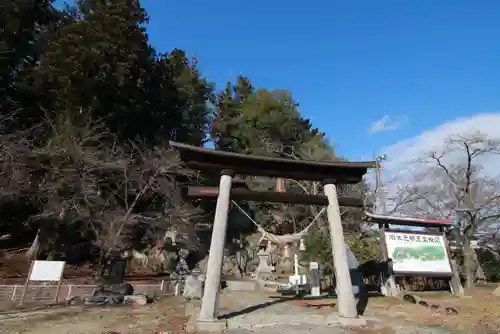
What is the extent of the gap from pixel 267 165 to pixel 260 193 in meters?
0.75

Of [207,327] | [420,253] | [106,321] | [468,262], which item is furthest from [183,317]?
[468,262]

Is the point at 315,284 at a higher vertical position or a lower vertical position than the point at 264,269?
lower

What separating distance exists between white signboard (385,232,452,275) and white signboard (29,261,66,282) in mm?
11267

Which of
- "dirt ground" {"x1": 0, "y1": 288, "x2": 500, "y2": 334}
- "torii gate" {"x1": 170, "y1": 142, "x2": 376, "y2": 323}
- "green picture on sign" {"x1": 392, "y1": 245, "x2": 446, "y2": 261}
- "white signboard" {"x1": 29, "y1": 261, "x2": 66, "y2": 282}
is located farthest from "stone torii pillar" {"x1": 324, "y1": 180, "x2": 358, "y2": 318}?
"white signboard" {"x1": 29, "y1": 261, "x2": 66, "y2": 282}

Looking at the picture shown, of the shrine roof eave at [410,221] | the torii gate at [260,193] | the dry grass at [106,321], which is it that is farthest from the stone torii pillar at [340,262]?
the shrine roof eave at [410,221]

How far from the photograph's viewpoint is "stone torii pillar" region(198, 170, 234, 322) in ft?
23.0

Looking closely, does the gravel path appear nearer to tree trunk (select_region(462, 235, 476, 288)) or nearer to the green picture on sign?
the green picture on sign

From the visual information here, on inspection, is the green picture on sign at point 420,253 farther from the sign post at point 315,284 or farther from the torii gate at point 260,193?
the torii gate at point 260,193

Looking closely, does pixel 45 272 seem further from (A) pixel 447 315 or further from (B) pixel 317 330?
(A) pixel 447 315

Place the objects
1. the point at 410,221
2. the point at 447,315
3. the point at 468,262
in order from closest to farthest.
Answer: the point at 447,315, the point at 410,221, the point at 468,262

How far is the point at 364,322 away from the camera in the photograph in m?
7.28

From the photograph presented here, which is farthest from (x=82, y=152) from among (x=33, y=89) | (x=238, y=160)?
(x=238, y=160)

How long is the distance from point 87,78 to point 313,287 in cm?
1544

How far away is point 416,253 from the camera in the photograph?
1167 centimetres
